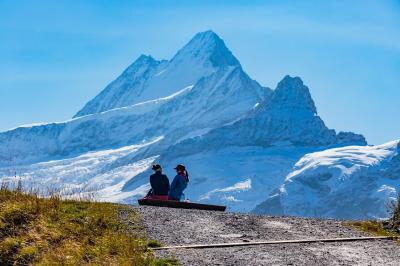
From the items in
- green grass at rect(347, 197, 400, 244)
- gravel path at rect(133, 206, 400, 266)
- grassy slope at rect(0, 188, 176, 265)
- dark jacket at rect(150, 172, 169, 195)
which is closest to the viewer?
grassy slope at rect(0, 188, 176, 265)

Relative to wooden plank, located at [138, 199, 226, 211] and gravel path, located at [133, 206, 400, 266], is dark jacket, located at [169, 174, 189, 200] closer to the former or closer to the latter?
wooden plank, located at [138, 199, 226, 211]

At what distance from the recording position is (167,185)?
2864 centimetres

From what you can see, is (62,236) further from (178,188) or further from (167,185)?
(167,185)

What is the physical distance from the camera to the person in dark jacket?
2838 cm

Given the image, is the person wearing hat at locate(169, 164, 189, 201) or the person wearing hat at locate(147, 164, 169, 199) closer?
the person wearing hat at locate(169, 164, 189, 201)

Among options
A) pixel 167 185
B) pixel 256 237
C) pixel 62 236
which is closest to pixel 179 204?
pixel 167 185

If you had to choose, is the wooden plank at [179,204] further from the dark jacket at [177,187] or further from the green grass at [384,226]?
the green grass at [384,226]

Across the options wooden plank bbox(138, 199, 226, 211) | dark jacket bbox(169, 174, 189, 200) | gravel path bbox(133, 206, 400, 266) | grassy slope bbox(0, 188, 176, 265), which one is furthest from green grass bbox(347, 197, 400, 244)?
dark jacket bbox(169, 174, 189, 200)

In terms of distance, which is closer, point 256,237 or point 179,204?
point 256,237

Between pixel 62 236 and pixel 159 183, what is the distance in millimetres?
13336

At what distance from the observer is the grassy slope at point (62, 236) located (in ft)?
45.4

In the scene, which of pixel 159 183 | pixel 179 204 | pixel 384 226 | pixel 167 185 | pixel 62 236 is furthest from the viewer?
pixel 167 185

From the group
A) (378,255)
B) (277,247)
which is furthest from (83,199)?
(378,255)

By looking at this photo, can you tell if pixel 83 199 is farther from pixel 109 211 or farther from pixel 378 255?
pixel 378 255
